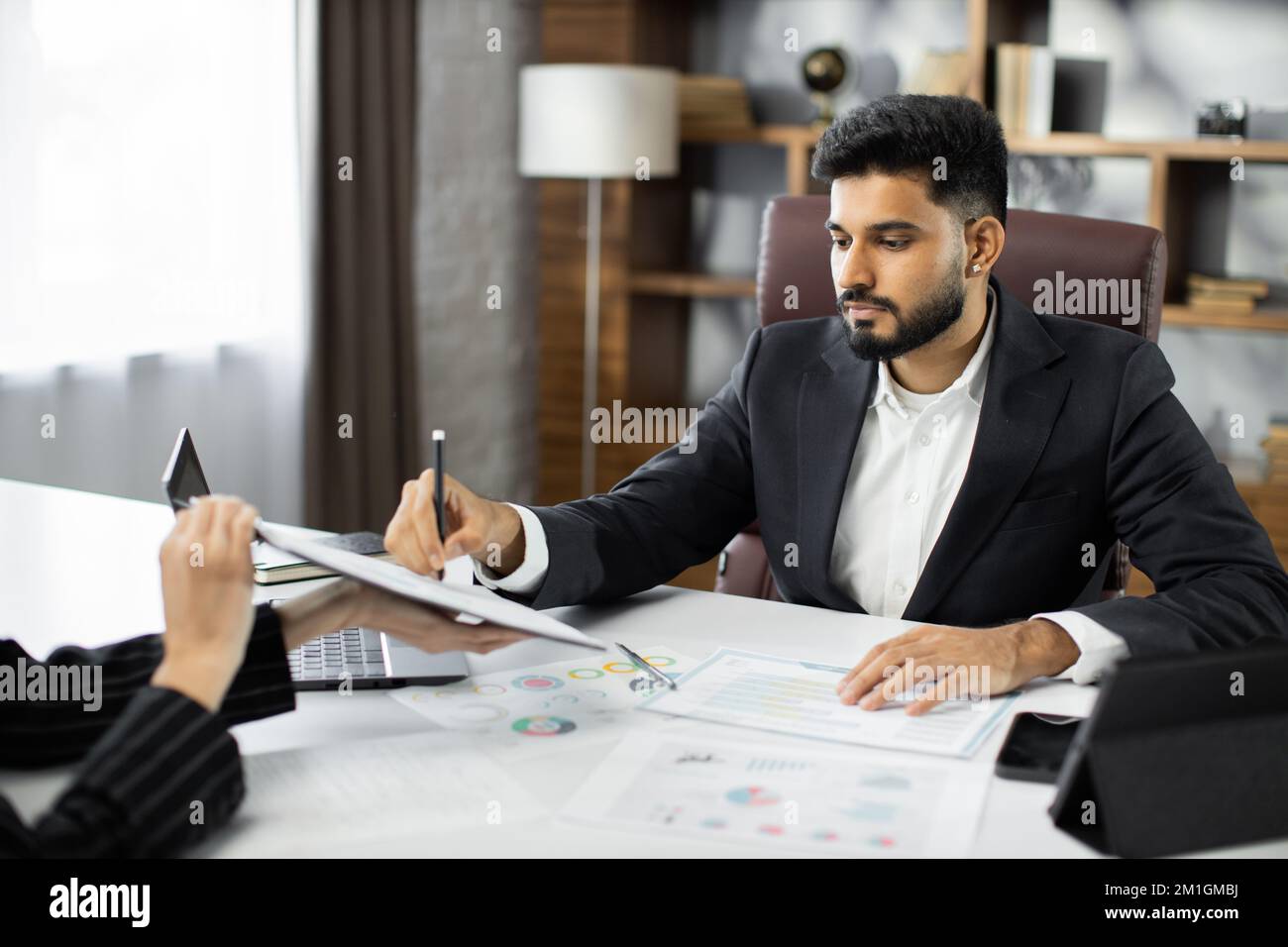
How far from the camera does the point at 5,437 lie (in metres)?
2.49

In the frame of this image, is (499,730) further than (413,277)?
No

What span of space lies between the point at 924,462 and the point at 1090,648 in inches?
18.7

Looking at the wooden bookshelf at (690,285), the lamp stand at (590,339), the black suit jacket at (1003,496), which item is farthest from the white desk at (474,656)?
the wooden bookshelf at (690,285)

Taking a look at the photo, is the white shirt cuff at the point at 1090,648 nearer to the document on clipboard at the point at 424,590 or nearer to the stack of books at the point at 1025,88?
the document on clipboard at the point at 424,590

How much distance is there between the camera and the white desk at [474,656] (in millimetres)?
965

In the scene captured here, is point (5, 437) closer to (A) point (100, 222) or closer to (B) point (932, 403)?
(A) point (100, 222)

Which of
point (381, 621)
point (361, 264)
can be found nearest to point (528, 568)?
point (381, 621)

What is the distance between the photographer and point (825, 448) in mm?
1744

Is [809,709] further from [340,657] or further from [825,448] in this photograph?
[825,448]

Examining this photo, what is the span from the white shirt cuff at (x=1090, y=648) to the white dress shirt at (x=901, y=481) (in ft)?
1.26

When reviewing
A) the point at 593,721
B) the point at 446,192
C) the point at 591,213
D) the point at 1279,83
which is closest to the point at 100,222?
the point at 446,192

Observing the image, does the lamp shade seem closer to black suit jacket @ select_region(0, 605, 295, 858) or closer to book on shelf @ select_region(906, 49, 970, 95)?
book on shelf @ select_region(906, 49, 970, 95)
